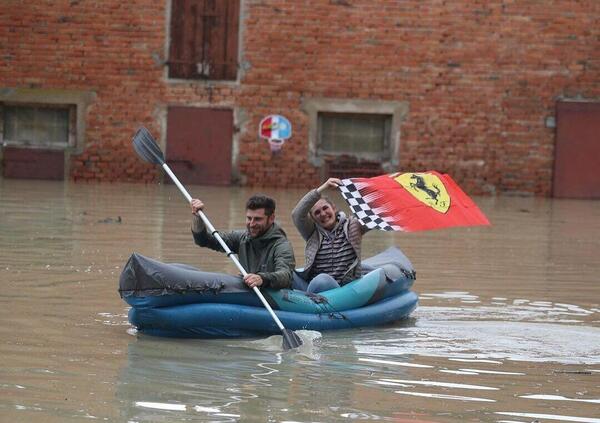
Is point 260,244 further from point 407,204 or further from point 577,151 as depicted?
point 577,151

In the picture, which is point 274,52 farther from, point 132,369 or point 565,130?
point 132,369

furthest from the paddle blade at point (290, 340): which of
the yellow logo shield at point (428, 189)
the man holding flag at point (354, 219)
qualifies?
the yellow logo shield at point (428, 189)

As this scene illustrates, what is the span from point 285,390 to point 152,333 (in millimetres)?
1874

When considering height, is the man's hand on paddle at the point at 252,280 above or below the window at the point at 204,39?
below

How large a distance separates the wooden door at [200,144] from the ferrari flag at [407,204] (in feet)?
45.6

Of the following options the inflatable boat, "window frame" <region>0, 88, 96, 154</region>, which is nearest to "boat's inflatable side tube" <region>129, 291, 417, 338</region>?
the inflatable boat

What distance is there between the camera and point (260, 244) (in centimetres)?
959

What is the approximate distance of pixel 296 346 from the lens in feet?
28.8

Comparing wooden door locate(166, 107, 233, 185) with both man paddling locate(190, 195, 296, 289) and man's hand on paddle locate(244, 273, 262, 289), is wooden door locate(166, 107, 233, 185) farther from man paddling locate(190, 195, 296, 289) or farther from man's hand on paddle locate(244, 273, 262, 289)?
man's hand on paddle locate(244, 273, 262, 289)

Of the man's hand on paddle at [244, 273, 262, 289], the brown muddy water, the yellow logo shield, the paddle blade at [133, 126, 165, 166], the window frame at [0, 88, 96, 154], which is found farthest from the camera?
the window frame at [0, 88, 96, 154]

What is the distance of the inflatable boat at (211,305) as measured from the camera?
8.94m

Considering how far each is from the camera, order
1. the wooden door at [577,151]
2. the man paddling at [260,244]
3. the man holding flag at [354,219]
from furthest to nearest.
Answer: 1. the wooden door at [577,151]
2. the man holding flag at [354,219]
3. the man paddling at [260,244]

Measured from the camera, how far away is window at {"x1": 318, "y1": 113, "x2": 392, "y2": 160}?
24.7 m

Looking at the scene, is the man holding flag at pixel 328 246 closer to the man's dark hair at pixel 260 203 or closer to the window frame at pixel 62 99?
the man's dark hair at pixel 260 203
